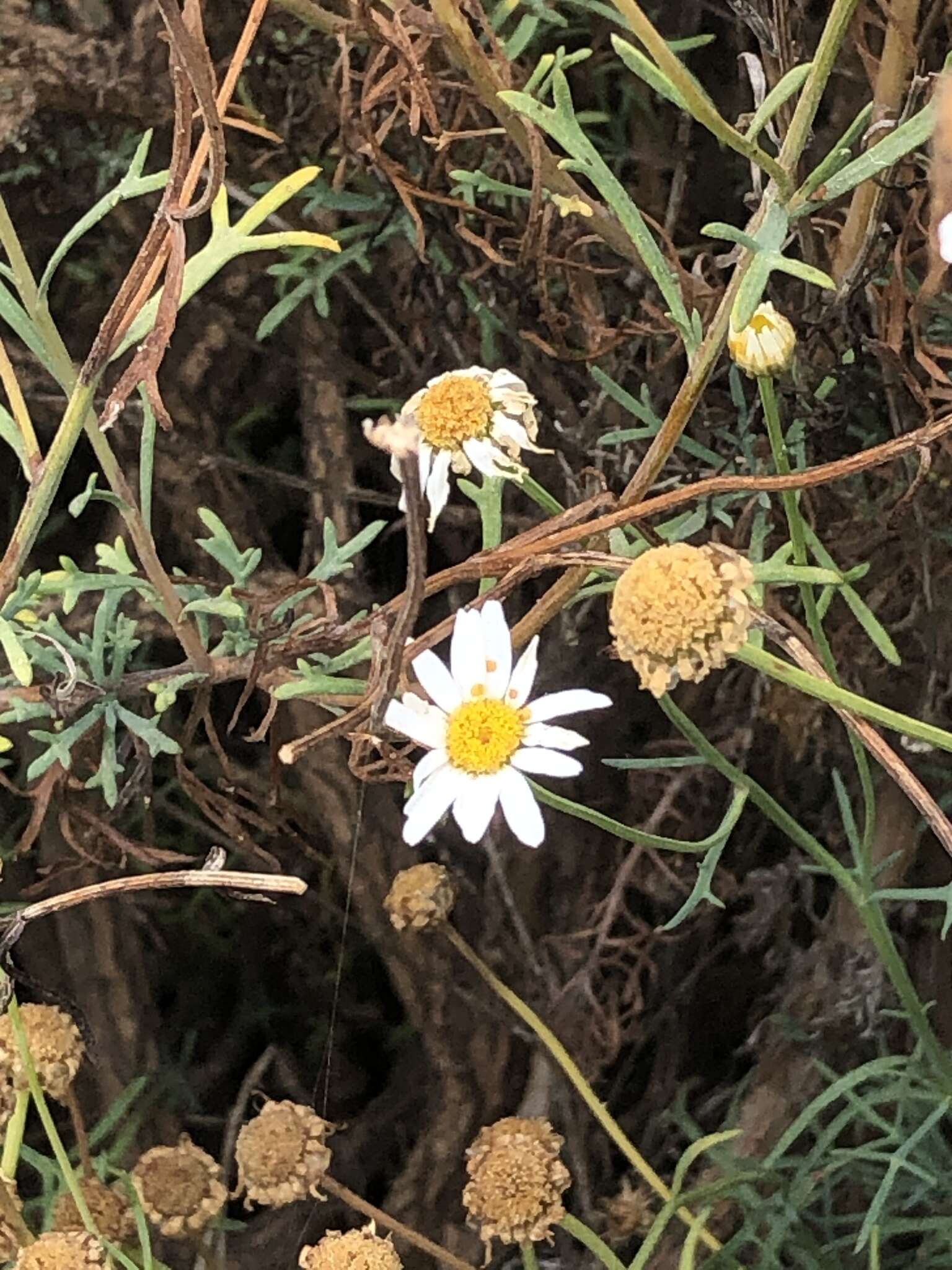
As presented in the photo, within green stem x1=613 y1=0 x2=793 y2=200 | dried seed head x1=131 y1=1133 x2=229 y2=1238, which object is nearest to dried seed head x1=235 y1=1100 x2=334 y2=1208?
dried seed head x1=131 y1=1133 x2=229 y2=1238

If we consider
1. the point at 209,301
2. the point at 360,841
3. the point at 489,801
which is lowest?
the point at 360,841

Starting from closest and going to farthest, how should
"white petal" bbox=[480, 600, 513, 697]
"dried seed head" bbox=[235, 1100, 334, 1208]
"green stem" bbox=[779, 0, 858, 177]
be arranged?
"green stem" bbox=[779, 0, 858, 177] → "white petal" bbox=[480, 600, 513, 697] → "dried seed head" bbox=[235, 1100, 334, 1208]

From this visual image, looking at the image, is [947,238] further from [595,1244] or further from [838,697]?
[595,1244]

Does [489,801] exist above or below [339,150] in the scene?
below

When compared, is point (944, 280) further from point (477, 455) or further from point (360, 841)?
point (360, 841)

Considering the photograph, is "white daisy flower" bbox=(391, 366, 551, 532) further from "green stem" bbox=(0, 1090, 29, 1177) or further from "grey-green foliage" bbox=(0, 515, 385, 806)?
"green stem" bbox=(0, 1090, 29, 1177)

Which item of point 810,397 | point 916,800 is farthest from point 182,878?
point 810,397
